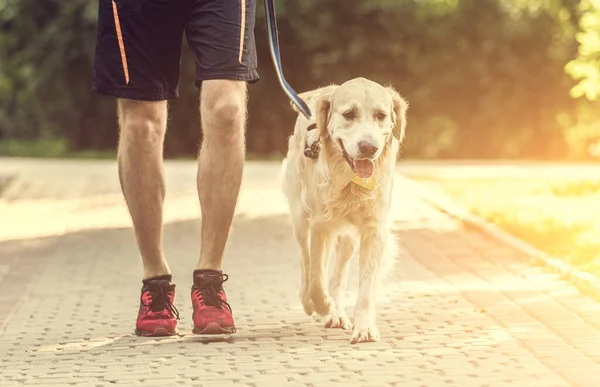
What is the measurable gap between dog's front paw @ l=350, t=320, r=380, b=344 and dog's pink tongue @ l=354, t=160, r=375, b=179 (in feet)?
2.22

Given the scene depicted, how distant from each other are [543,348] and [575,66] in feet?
29.6

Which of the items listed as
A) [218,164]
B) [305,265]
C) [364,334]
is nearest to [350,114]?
[218,164]

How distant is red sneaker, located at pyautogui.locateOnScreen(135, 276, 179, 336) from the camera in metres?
6.21

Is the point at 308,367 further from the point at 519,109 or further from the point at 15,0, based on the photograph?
the point at 15,0

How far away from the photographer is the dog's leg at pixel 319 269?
6566 millimetres

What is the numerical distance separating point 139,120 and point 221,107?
0.43 m

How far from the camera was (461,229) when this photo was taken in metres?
11.1

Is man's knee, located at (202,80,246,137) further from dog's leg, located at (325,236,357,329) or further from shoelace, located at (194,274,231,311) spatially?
dog's leg, located at (325,236,357,329)

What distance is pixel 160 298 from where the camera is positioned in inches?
247

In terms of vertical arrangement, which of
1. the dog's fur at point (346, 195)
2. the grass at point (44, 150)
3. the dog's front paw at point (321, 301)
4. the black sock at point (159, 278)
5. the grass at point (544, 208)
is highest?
the dog's fur at point (346, 195)

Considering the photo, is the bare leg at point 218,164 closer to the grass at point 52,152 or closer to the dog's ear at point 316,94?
the dog's ear at point 316,94

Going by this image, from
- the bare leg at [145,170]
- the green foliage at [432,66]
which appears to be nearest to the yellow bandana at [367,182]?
the bare leg at [145,170]

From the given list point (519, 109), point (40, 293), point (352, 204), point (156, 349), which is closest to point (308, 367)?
point (156, 349)

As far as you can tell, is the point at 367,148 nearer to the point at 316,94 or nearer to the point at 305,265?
the point at 316,94
